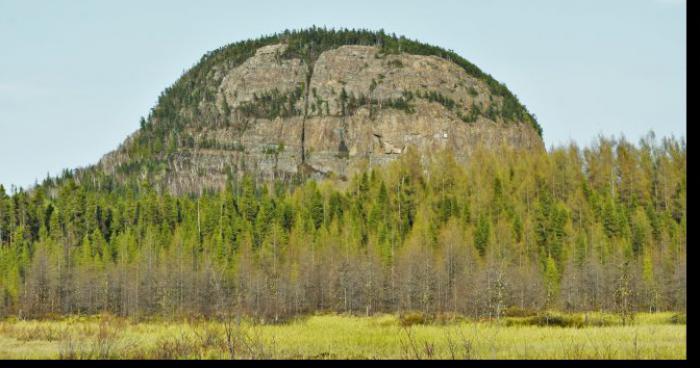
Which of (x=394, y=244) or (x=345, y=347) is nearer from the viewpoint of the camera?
(x=345, y=347)

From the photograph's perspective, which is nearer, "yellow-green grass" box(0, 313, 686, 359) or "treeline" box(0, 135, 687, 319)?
"yellow-green grass" box(0, 313, 686, 359)

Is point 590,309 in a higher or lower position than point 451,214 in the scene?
lower

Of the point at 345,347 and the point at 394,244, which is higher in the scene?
the point at 394,244

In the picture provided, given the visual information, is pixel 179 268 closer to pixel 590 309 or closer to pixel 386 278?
pixel 386 278

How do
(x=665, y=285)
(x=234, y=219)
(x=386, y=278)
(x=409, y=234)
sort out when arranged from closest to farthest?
(x=665, y=285) < (x=386, y=278) < (x=409, y=234) < (x=234, y=219)

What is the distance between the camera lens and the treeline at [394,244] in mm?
80000

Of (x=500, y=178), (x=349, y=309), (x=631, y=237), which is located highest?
(x=500, y=178)

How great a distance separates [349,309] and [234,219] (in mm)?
33554

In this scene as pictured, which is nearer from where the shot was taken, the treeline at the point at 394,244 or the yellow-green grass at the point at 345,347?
the yellow-green grass at the point at 345,347

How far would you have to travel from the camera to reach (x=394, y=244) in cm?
10144

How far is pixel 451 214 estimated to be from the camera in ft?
359

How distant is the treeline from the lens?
80000mm
